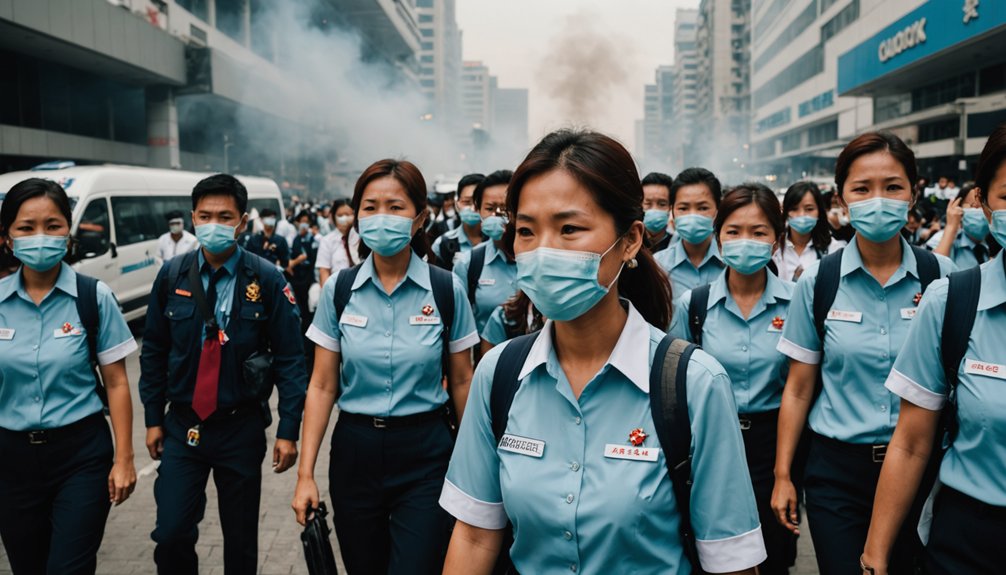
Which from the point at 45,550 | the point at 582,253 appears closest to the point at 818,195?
the point at 582,253

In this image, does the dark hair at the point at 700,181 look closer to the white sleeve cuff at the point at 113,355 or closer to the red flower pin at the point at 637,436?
the white sleeve cuff at the point at 113,355

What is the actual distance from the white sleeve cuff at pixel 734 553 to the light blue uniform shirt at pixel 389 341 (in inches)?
68.4

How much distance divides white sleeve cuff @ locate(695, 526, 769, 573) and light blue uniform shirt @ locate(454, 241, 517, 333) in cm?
339

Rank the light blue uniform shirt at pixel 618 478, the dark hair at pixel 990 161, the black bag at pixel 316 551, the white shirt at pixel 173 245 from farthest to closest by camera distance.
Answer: the white shirt at pixel 173 245 → the black bag at pixel 316 551 → the dark hair at pixel 990 161 → the light blue uniform shirt at pixel 618 478

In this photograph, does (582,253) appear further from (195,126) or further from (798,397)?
(195,126)

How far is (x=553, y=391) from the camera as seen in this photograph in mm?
1775

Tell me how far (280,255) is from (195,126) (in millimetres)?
24983

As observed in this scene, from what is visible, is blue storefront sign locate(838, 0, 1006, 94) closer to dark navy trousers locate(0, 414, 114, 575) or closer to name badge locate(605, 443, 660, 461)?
name badge locate(605, 443, 660, 461)

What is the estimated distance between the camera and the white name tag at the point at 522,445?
67.7 inches

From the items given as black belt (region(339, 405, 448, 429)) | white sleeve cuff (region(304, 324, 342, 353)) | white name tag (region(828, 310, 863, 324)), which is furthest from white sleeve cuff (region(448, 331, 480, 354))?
white name tag (region(828, 310, 863, 324))

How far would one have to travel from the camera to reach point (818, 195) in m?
5.74

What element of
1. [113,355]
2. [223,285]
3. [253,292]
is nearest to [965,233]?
[253,292]

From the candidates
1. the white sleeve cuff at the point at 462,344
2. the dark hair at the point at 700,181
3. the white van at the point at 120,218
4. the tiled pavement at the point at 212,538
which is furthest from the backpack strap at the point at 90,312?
the white van at the point at 120,218

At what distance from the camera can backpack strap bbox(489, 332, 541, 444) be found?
5.95ft
